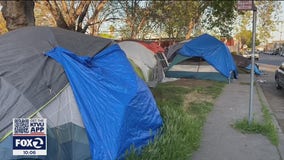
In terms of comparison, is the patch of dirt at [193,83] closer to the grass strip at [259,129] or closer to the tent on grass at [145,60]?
the tent on grass at [145,60]

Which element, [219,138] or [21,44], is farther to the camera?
[219,138]

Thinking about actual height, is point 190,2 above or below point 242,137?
above

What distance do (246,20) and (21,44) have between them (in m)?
33.2

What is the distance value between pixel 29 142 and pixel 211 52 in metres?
12.8

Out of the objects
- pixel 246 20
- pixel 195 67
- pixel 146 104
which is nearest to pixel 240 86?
pixel 195 67

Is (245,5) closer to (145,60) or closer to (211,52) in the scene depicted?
(145,60)

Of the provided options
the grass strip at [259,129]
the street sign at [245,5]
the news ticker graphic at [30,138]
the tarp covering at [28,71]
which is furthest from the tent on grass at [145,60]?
the news ticker graphic at [30,138]

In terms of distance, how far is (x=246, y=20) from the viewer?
1384 inches

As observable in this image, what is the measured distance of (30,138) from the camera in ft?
11.1

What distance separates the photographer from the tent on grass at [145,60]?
12226 millimetres

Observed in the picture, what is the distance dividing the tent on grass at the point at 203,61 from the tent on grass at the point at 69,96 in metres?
10.3

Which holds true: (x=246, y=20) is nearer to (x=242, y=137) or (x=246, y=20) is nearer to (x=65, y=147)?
(x=242, y=137)

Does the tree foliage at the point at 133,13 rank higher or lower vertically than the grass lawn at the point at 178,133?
higher

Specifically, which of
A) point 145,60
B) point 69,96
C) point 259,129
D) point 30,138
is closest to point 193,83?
point 145,60
